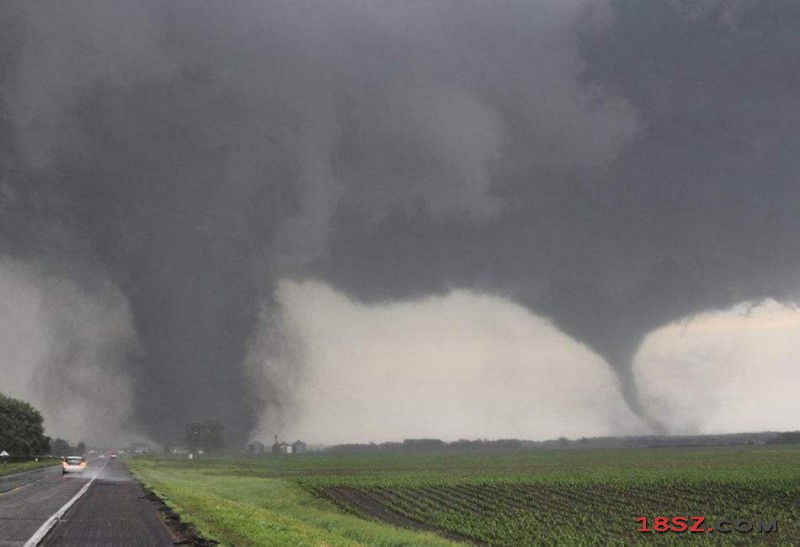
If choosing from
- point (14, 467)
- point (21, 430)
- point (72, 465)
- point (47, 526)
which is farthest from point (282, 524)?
point (21, 430)

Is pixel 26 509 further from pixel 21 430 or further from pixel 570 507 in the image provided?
pixel 21 430

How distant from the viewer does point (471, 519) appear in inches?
1575

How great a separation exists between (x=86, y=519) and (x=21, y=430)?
14285 centimetres

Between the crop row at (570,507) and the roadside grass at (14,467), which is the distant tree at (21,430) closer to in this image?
the roadside grass at (14,467)

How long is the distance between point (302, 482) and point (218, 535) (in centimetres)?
4515

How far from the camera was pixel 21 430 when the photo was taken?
15175cm

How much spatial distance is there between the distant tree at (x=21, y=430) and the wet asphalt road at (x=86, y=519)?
113 m

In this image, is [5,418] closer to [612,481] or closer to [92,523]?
[612,481]

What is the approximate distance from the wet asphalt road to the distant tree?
11335cm

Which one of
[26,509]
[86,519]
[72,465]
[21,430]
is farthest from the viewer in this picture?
[21,430]

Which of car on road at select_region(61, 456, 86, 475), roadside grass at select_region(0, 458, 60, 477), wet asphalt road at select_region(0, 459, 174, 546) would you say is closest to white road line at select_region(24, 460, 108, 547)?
wet asphalt road at select_region(0, 459, 174, 546)

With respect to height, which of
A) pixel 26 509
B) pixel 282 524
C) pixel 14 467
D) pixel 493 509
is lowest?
pixel 493 509

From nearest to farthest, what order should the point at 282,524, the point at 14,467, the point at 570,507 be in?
the point at 282,524
the point at 570,507
the point at 14,467

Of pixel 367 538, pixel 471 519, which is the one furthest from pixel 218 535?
pixel 471 519
